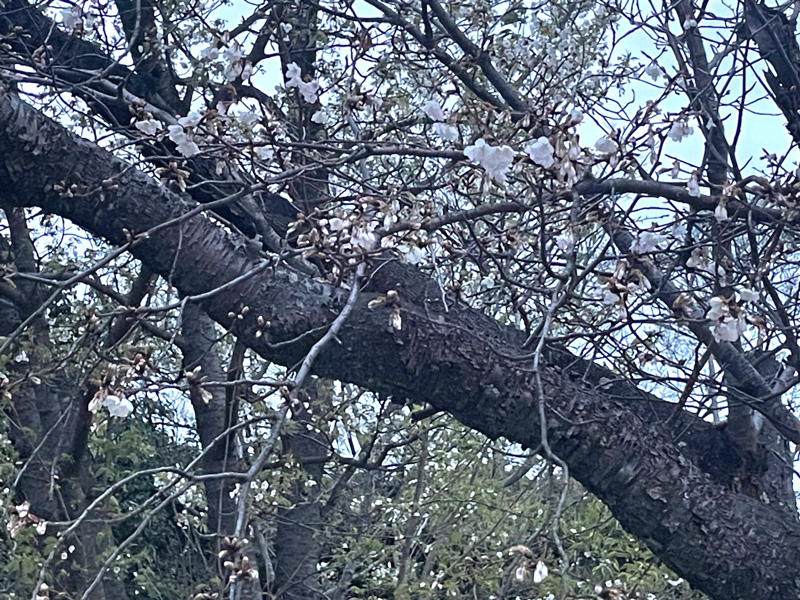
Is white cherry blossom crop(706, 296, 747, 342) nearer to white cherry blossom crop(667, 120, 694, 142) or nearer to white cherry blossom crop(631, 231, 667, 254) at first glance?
white cherry blossom crop(631, 231, 667, 254)

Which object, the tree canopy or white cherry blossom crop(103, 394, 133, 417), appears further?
the tree canopy

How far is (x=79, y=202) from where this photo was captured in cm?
271

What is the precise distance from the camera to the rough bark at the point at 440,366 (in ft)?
8.75

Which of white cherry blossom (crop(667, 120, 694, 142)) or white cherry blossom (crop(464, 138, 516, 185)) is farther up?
white cherry blossom (crop(667, 120, 694, 142))

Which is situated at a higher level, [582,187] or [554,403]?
[582,187]

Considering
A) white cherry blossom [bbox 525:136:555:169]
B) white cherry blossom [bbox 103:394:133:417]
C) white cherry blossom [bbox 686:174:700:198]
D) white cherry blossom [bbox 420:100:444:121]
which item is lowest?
white cherry blossom [bbox 103:394:133:417]

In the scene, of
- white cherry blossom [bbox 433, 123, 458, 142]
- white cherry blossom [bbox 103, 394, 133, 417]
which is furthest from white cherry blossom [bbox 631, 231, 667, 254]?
white cherry blossom [bbox 103, 394, 133, 417]

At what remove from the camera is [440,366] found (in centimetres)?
266

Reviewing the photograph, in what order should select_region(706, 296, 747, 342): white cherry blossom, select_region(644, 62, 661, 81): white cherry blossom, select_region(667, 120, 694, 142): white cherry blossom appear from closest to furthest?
select_region(706, 296, 747, 342): white cherry blossom < select_region(667, 120, 694, 142): white cherry blossom < select_region(644, 62, 661, 81): white cherry blossom

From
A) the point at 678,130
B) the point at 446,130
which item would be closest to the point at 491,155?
the point at 446,130

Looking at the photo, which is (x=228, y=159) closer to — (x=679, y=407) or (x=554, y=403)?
(x=554, y=403)

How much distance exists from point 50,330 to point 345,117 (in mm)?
2057

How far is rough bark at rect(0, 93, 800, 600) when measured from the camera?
2.67m

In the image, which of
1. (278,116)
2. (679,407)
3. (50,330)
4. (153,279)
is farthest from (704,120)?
(50,330)
